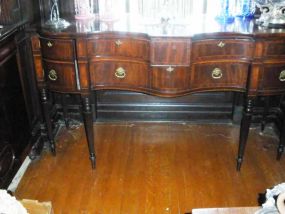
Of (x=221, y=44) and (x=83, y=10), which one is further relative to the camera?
(x=83, y=10)

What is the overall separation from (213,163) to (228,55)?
73 centimetres

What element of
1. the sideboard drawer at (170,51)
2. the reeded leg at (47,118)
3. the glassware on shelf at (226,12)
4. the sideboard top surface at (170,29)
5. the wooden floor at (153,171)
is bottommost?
the wooden floor at (153,171)

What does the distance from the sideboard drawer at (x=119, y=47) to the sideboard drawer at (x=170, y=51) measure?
5cm

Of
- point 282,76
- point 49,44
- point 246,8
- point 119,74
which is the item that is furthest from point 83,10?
point 282,76

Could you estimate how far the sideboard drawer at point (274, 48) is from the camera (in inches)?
68.4

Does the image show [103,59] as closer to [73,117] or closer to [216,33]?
[216,33]

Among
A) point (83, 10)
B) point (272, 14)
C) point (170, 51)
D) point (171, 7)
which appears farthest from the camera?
point (171, 7)

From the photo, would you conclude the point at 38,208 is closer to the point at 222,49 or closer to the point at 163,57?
the point at 163,57

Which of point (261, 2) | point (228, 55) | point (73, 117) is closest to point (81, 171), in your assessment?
point (73, 117)

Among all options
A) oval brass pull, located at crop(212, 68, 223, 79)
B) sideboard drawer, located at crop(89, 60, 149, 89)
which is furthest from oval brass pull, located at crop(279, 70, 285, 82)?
sideboard drawer, located at crop(89, 60, 149, 89)

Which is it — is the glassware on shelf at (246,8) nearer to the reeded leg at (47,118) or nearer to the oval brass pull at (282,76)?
the oval brass pull at (282,76)

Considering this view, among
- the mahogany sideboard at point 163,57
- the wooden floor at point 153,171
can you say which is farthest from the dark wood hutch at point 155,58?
the wooden floor at point 153,171

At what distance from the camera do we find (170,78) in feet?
5.96

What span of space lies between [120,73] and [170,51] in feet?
1.01
